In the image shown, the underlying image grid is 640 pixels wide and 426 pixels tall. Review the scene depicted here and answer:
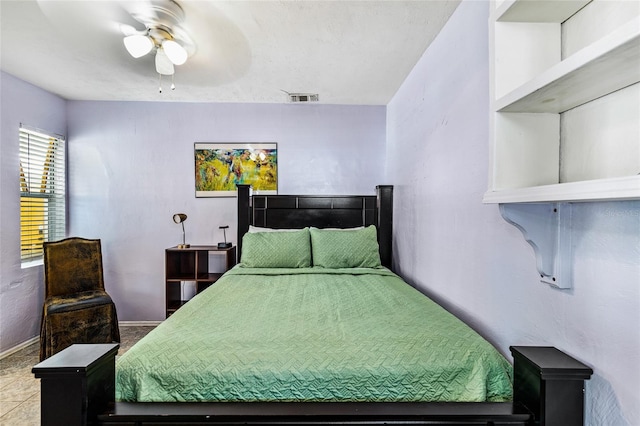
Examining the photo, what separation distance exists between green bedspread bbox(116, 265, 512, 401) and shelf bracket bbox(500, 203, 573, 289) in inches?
14.2

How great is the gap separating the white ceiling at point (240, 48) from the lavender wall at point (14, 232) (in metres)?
0.19

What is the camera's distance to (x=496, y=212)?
1.44 metres

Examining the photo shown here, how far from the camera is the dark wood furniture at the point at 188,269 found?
3.28 m

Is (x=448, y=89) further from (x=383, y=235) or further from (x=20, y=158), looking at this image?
(x=20, y=158)

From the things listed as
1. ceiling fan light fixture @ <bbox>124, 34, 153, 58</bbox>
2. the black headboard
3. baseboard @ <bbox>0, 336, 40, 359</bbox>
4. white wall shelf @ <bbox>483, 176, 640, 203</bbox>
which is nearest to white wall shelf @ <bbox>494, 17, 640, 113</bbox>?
white wall shelf @ <bbox>483, 176, 640, 203</bbox>

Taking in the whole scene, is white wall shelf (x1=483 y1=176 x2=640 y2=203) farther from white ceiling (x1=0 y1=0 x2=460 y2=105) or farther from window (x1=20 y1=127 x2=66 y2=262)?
window (x1=20 y1=127 x2=66 y2=262)

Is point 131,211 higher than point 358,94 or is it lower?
lower

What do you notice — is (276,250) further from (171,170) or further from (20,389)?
(20,389)

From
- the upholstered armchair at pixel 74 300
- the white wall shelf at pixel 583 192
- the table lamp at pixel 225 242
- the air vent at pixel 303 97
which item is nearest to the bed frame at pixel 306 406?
the white wall shelf at pixel 583 192

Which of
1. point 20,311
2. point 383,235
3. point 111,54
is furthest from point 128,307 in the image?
point 383,235

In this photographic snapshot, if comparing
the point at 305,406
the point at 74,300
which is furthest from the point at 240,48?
the point at 74,300

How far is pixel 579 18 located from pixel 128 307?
165 inches

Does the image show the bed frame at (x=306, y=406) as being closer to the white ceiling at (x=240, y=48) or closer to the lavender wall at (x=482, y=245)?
the lavender wall at (x=482, y=245)

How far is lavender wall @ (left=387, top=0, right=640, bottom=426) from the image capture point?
2.81ft
